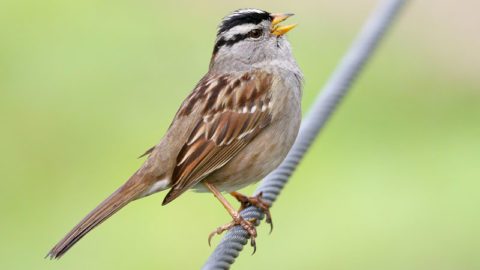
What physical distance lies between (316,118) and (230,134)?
19.3 inches

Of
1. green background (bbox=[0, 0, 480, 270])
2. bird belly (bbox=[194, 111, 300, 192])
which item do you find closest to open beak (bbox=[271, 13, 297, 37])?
bird belly (bbox=[194, 111, 300, 192])

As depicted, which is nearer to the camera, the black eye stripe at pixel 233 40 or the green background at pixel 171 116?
the black eye stripe at pixel 233 40

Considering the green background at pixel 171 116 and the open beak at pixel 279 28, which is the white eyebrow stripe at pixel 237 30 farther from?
the green background at pixel 171 116

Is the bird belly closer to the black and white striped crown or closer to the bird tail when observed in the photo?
the bird tail

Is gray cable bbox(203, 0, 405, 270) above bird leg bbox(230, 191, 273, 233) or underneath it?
above

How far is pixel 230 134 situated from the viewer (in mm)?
6859

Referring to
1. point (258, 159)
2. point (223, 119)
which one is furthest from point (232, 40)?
point (258, 159)

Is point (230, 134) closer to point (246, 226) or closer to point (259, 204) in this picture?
point (259, 204)

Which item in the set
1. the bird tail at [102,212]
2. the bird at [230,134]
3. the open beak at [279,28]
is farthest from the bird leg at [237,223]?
the open beak at [279,28]

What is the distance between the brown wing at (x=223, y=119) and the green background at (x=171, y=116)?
8.61ft

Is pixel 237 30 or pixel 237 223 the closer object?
pixel 237 223

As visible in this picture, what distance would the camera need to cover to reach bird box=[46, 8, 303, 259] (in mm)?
6652

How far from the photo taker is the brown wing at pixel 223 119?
6695 millimetres


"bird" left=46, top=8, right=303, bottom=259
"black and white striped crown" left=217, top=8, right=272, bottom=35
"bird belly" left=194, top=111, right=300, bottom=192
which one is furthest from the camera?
"black and white striped crown" left=217, top=8, right=272, bottom=35
